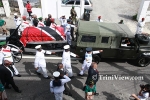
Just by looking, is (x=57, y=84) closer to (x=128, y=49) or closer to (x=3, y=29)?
(x=128, y=49)

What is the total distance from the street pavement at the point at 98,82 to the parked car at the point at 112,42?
59 cm

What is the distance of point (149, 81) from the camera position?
7.61m

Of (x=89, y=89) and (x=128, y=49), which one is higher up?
(x=128, y=49)

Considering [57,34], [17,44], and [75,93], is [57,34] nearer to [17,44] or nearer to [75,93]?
[17,44]

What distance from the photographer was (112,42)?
25.6 ft

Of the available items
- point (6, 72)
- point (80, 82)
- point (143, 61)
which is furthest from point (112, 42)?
point (6, 72)

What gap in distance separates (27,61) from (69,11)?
5866 mm

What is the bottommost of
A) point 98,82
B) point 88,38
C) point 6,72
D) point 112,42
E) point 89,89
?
point 98,82

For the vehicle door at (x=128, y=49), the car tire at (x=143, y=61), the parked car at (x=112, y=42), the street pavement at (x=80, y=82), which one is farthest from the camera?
the car tire at (x=143, y=61)

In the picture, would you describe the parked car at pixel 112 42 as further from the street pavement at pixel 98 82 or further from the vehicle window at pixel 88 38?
the street pavement at pixel 98 82

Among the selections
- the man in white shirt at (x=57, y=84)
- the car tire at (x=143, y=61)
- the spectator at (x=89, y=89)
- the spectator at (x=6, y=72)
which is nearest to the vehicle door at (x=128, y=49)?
the car tire at (x=143, y=61)

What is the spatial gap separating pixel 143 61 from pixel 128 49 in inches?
43.9

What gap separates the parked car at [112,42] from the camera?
7648 mm

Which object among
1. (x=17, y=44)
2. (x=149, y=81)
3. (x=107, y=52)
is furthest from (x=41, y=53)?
(x=149, y=81)
